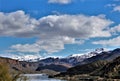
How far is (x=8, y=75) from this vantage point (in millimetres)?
43000

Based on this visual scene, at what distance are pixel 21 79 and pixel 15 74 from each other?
209 centimetres

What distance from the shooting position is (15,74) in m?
47.2

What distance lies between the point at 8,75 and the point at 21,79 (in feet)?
9.84

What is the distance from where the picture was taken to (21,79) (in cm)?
4547

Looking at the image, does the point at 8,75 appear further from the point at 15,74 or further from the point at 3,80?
the point at 15,74

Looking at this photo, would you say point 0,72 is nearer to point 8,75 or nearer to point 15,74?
point 8,75

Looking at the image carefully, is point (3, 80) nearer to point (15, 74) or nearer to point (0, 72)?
point (0, 72)

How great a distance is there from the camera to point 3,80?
42125mm

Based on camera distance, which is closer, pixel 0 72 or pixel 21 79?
pixel 0 72

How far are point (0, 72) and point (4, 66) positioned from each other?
138 centimetres

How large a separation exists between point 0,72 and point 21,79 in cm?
404

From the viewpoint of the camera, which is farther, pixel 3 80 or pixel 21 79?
pixel 21 79

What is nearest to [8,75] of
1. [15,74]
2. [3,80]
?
[3,80]

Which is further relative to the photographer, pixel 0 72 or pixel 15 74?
pixel 15 74
